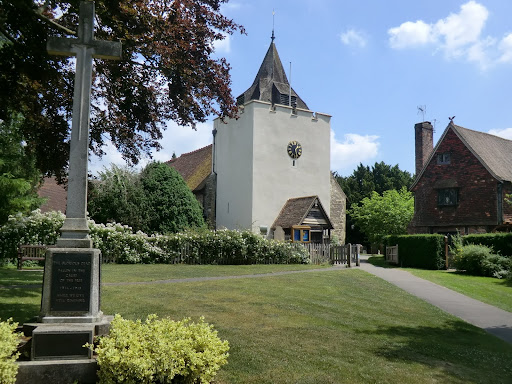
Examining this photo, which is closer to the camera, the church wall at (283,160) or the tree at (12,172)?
the tree at (12,172)

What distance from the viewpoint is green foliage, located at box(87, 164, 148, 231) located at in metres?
25.5

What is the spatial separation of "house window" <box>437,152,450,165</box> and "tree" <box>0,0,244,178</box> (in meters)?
24.0

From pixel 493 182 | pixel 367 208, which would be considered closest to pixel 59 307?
pixel 493 182

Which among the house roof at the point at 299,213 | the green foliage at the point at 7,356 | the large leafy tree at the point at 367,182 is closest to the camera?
the green foliage at the point at 7,356

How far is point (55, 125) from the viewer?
12.0 meters

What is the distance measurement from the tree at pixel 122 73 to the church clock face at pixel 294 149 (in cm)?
1987

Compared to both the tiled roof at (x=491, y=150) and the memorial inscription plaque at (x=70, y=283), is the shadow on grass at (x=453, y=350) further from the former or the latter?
the tiled roof at (x=491, y=150)

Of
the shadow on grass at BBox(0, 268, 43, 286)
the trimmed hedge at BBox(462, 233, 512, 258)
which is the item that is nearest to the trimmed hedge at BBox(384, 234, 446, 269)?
the trimmed hedge at BBox(462, 233, 512, 258)

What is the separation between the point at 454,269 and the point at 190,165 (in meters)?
24.7

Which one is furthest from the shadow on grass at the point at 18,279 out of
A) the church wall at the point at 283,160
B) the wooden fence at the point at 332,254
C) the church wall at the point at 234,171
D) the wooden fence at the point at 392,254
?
the wooden fence at the point at 392,254

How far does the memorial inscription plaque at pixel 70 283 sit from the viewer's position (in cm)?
645

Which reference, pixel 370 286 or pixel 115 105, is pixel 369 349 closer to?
pixel 370 286

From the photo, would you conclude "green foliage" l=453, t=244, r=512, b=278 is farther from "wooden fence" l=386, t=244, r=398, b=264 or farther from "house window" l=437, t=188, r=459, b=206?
"house window" l=437, t=188, r=459, b=206

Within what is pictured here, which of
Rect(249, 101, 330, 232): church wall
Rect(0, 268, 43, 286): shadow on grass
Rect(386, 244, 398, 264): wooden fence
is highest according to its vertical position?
Rect(249, 101, 330, 232): church wall
